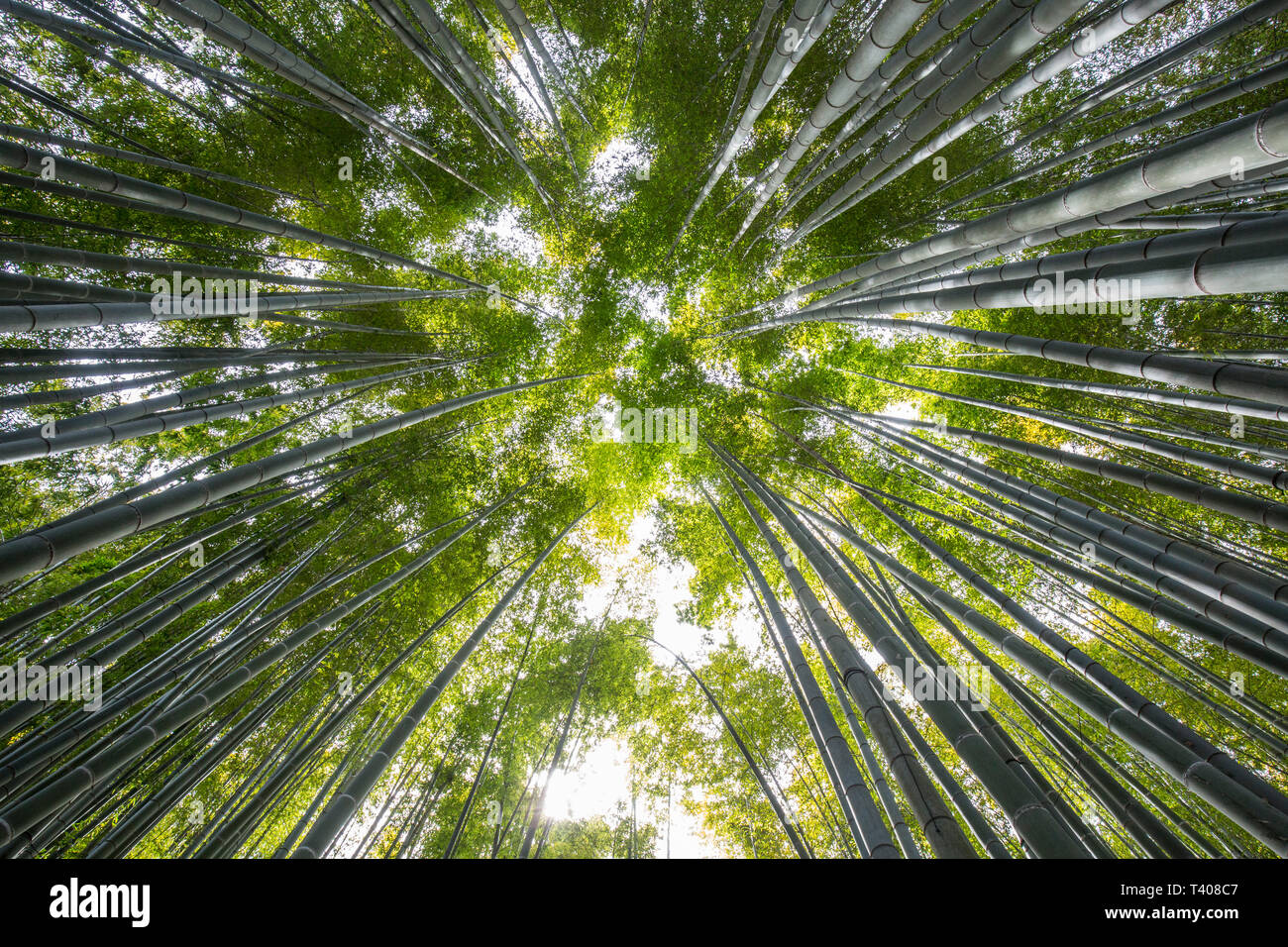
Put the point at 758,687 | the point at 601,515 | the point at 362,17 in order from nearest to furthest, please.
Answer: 1. the point at 362,17
2. the point at 758,687
3. the point at 601,515

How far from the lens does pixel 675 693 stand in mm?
7695

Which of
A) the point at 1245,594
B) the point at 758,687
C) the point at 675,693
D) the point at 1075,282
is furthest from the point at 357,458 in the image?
the point at 1245,594

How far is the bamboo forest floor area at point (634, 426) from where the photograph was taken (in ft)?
9.47

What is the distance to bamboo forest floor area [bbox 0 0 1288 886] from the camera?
9.47ft

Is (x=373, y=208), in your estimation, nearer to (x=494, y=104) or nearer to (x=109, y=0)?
(x=494, y=104)

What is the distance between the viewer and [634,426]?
27.5 ft

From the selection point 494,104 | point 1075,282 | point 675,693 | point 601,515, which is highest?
point 494,104

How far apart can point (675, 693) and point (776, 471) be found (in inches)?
145

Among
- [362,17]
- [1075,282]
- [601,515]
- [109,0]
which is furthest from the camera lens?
[601,515]
